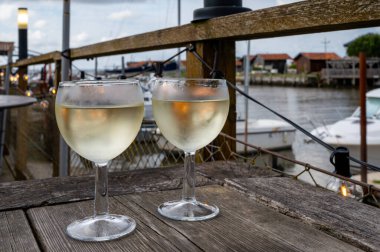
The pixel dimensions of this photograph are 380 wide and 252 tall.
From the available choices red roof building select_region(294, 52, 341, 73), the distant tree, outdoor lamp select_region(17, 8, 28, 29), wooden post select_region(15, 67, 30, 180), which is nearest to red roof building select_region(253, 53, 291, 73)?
red roof building select_region(294, 52, 341, 73)

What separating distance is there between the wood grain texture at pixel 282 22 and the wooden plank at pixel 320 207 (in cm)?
43

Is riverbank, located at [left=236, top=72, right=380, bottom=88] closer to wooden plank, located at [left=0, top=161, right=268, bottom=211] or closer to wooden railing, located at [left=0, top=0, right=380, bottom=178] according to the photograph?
wooden railing, located at [left=0, top=0, right=380, bottom=178]

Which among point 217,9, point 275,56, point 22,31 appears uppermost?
point 275,56

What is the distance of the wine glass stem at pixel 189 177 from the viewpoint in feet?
3.19

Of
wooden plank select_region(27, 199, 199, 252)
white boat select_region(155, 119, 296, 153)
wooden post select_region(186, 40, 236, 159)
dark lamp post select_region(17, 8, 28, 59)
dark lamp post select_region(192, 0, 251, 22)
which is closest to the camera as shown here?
wooden plank select_region(27, 199, 199, 252)

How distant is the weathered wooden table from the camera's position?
792 mm

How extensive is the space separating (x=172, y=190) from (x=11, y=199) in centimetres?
39

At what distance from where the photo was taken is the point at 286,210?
973mm

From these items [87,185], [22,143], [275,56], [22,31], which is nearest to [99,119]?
[87,185]

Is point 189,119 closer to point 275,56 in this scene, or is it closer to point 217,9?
point 217,9

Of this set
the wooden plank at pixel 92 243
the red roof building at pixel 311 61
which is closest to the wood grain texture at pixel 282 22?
the wooden plank at pixel 92 243

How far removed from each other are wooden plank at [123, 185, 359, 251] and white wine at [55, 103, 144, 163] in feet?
0.67

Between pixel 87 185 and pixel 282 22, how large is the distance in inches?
28.9

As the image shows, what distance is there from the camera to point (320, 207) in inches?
39.2
